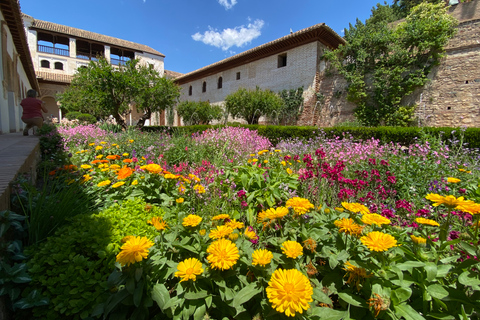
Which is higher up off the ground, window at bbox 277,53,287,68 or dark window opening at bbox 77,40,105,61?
dark window opening at bbox 77,40,105,61

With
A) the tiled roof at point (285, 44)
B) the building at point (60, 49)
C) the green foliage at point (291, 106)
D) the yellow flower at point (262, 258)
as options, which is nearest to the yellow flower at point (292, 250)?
the yellow flower at point (262, 258)

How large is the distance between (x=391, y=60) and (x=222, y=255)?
14.0m

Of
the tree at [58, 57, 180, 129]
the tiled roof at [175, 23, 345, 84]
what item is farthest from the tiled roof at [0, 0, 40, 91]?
the tiled roof at [175, 23, 345, 84]

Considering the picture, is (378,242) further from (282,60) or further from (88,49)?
(88,49)

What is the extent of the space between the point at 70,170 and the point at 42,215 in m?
1.37

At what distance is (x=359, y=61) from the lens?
1241 centimetres

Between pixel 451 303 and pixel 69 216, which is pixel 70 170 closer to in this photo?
pixel 69 216

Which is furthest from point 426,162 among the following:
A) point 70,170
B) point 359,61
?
point 359,61

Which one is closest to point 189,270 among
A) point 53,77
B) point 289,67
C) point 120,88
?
point 120,88

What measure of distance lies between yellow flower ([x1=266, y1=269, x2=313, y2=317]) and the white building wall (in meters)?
14.5

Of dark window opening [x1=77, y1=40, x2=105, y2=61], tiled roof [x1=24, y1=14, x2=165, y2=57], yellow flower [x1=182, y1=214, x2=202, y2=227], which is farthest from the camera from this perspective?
dark window opening [x1=77, y1=40, x2=105, y2=61]

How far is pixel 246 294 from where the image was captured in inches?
35.8

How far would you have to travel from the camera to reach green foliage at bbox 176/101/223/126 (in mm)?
18922

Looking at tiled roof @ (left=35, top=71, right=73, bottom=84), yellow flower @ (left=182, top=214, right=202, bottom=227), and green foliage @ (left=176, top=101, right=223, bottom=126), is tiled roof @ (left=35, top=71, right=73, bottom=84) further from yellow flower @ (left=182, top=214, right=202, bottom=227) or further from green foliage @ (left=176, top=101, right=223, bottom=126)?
yellow flower @ (left=182, top=214, right=202, bottom=227)
